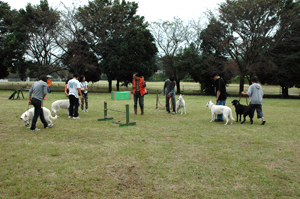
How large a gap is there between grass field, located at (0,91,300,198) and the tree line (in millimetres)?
20524

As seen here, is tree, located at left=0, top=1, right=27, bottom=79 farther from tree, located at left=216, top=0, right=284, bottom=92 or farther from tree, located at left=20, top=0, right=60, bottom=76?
tree, located at left=216, top=0, right=284, bottom=92

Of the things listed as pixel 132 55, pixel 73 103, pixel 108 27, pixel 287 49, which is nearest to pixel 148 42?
pixel 132 55

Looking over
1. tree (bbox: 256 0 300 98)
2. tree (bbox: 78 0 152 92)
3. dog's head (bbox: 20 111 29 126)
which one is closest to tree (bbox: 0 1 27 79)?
tree (bbox: 78 0 152 92)

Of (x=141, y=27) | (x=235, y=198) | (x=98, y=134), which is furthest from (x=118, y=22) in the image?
(x=235, y=198)

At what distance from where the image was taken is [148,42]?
3006cm

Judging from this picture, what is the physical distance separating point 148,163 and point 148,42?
27296mm

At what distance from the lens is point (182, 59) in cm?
2978

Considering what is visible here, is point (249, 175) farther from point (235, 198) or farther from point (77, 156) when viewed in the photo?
point (77, 156)

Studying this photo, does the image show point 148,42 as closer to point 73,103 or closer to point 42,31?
point 42,31

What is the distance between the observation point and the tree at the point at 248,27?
924 inches

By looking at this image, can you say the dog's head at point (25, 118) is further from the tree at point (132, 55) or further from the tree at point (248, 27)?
the tree at point (248, 27)

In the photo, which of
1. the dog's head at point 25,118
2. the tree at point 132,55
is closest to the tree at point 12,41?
the tree at point 132,55

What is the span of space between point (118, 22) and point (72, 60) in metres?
8.24

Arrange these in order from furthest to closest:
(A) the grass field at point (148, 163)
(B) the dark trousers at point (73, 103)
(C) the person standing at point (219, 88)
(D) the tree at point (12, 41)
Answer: (D) the tree at point (12, 41) → (B) the dark trousers at point (73, 103) → (C) the person standing at point (219, 88) → (A) the grass field at point (148, 163)
